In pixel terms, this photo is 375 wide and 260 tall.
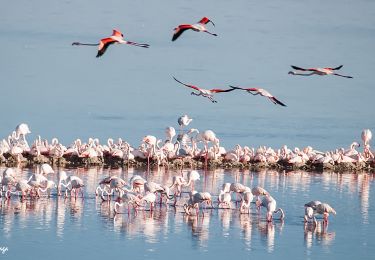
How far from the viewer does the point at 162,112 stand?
3381 centimetres

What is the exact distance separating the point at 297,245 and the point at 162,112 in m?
17.9

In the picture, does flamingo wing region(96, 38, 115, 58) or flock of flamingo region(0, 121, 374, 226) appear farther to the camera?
flock of flamingo region(0, 121, 374, 226)

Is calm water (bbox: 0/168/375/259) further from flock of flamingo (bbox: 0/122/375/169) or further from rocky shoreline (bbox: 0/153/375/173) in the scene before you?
flock of flamingo (bbox: 0/122/375/169)

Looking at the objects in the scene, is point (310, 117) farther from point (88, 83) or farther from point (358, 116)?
point (88, 83)

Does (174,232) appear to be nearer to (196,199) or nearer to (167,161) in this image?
(196,199)

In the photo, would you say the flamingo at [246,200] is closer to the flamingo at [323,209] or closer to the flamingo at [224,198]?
the flamingo at [224,198]

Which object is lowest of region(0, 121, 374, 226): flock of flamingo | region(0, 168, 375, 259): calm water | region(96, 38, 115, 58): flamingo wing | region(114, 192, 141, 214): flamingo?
region(0, 168, 375, 259): calm water

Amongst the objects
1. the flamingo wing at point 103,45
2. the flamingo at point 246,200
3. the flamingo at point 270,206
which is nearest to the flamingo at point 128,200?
the flamingo at point 246,200

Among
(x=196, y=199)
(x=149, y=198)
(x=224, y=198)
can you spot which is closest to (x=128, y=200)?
(x=149, y=198)

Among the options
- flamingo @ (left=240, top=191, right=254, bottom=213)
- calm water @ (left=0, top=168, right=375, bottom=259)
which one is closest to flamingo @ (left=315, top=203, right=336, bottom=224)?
calm water @ (left=0, top=168, right=375, bottom=259)

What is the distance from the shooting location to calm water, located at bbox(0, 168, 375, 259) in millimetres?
15422

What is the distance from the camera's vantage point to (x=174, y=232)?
16531 mm

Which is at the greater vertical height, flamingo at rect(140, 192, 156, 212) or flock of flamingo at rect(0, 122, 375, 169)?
flock of flamingo at rect(0, 122, 375, 169)

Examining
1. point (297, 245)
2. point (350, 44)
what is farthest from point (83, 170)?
point (350, 44)
